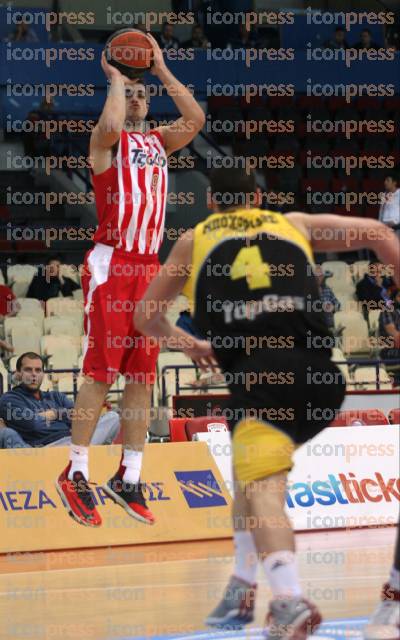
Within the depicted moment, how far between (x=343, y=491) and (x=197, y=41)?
12.7 meters

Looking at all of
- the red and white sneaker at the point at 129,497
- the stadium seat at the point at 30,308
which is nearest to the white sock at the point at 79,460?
the red and white sneaker at the point at 129,497

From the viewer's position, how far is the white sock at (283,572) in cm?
550

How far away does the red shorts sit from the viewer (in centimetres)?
690

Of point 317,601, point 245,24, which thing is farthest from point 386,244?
point 245,24

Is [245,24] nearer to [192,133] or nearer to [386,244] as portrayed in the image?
[192,133]

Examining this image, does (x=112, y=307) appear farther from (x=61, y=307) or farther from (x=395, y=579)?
(x=61, y=307)

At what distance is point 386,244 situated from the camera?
5699 millimetres

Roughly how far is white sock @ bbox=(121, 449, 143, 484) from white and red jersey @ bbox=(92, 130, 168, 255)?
1.20 m

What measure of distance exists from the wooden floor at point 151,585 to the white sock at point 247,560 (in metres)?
1.23

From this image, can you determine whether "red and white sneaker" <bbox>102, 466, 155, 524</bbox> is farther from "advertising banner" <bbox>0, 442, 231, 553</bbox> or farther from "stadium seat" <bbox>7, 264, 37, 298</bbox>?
"stadium seat" <bbox>7, 264, 37, 298</bbox>

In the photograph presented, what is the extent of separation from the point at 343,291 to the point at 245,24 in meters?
7.56

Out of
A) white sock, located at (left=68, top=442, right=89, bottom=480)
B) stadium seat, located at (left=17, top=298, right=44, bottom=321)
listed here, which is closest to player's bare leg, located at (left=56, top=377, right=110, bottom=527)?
white sock, located at (left=68, top=442, right=89, bottom=480)

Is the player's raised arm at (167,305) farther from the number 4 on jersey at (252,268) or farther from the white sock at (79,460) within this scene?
the white sock at (79,460)

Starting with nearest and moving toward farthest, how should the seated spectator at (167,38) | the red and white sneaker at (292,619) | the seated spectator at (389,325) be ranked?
1. the red and white sneaker at (292,619)
2. the seated spectator at (389,325)
3. the seated spectator at (167,38)
